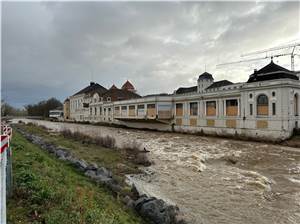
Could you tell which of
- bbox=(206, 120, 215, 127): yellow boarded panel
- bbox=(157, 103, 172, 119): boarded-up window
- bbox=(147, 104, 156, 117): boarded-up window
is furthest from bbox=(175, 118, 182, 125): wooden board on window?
bbox=(206, 120, 215, 127): yellow boarded panel

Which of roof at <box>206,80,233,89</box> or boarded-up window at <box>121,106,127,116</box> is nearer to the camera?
boarded-up window at <box>121,106,127,116</box>

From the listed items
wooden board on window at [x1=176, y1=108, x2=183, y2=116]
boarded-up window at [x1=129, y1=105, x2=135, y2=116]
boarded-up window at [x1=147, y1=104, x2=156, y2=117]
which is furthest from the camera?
boarded-up window at [x1=129, y1=105, x2=135, y2=116]

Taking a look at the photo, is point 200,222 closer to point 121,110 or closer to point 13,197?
point 13,197

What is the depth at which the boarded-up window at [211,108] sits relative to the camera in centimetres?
3596

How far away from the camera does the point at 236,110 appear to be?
32.6 m

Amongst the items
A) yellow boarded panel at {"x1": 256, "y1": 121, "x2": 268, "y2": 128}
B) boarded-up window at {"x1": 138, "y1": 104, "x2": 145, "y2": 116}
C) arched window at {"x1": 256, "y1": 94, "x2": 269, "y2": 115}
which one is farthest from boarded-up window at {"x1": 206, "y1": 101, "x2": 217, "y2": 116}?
boarded-up window at {"x1": 138, "y1": 104, "x2": 145, "y2": 116}

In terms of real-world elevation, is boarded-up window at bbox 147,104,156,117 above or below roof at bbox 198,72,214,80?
below

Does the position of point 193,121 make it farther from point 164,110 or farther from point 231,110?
point 231,110

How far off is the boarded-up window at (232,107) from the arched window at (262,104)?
3327 mm

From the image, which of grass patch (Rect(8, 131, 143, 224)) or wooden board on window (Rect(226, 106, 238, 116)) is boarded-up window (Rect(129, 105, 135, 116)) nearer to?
wooden board on window (Rect(226, 106, 238, 116))

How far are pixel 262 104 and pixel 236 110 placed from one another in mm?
3745

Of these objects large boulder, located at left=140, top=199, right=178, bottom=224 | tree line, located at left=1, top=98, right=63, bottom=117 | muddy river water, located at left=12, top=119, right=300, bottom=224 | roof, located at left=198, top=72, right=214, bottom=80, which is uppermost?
roof, located at left=198, top=72, right=214, bottom=80

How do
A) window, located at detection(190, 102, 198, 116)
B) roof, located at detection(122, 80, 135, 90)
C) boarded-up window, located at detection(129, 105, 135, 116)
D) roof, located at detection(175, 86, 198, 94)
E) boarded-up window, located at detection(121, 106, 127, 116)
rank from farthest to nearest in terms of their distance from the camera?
roof, located at detection(122, 80, 135, 90) < roof, located at detection(175, 86, 198, 94) < boarded-up window, located at detection(121, 106, 127, 116) < boarded-up window, located at detection(129, 105, 135, 116) < window, located at detection(190, 102, 198, 116)

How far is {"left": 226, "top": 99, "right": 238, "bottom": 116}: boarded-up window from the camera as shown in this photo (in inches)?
1291
